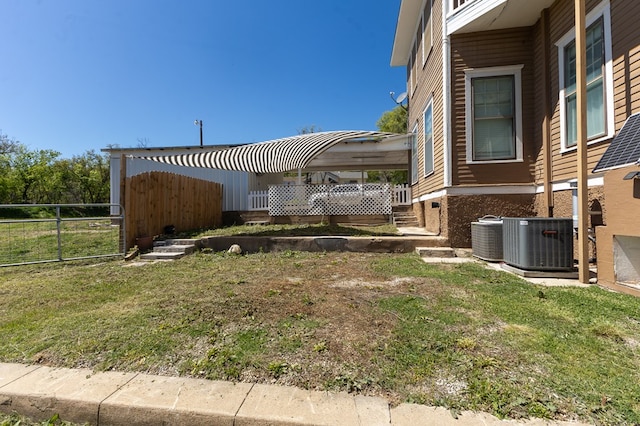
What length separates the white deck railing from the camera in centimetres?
1234

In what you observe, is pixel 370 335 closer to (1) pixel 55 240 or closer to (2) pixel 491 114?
(2) pixel 491 114

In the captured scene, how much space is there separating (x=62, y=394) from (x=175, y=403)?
0.83 meters

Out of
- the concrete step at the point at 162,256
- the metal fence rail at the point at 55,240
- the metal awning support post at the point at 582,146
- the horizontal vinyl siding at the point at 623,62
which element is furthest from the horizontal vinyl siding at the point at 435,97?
the metal fence rail at the point at 55,240

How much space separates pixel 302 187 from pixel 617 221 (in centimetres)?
892

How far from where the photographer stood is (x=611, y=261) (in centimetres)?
423

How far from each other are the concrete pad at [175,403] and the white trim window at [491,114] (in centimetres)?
668

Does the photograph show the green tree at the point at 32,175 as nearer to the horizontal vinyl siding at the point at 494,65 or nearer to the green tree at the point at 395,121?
the green tree at the point at 395,121

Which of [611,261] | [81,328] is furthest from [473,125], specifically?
[81,328]

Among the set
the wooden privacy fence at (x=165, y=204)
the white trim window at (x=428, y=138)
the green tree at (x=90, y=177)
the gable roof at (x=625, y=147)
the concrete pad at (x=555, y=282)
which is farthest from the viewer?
the green tree at (x=90, y=177)

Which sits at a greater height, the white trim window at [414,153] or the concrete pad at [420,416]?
the white trim window at [414,153]

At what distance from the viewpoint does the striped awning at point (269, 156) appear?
10.1 m

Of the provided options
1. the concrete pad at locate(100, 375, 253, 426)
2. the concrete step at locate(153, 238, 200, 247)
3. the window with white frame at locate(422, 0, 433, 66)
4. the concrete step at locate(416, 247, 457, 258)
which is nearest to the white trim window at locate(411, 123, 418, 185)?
the window with white frame at locate(422, 0, 433, 66)

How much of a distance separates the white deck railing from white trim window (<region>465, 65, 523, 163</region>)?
533cm

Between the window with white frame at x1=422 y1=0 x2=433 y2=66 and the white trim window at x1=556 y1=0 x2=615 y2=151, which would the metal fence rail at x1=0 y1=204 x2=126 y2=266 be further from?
the white trim window at x1=556 y1=0 x2=615 y2=151
